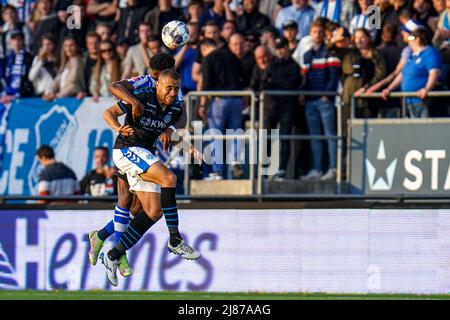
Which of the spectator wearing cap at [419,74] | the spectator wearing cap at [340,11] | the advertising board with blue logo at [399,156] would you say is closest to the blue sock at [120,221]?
the advertising board with blue logo at [399,156]

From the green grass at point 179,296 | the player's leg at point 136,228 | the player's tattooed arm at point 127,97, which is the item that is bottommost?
the green grass at point 179,296

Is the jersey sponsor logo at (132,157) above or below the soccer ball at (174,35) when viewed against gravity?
below

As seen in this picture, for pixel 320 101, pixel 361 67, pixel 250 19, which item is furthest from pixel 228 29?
pixel 361 67

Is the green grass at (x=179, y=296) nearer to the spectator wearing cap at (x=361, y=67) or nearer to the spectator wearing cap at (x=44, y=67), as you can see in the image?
the spectator wearing cap at (x=361, y=67)

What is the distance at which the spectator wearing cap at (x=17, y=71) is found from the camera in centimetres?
2195

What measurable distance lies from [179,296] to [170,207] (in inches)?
127

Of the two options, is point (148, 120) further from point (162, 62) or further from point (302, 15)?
point (302, 15)

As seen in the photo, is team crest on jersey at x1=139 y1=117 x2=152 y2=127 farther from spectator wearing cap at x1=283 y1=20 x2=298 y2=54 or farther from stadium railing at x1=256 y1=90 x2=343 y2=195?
spectator wearing cap at x1=283 y1=20 x2=298 y2=54

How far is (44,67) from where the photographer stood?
22.1 m

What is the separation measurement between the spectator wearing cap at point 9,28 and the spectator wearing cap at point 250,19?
4.16m

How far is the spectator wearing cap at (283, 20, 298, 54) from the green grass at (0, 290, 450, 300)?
4.31m

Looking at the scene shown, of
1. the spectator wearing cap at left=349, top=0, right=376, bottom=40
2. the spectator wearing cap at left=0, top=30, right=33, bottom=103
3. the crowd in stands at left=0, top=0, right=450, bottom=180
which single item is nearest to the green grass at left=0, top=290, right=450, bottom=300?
the crowd in stands at left=0, top=0, right=450, bottom=180

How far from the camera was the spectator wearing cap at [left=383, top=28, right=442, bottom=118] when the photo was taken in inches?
730
